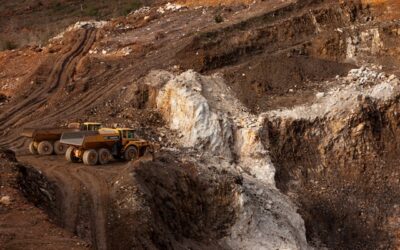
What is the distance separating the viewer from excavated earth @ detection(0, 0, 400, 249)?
1736 cm

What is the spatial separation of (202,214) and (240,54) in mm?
11031

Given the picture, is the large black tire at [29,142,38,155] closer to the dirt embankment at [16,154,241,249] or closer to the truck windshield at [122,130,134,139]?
the dirt embankment at [16,154,241,249]

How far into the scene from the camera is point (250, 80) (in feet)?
86.7

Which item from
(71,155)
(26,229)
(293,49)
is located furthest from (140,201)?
(293,49)

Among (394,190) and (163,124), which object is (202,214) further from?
(394,190)

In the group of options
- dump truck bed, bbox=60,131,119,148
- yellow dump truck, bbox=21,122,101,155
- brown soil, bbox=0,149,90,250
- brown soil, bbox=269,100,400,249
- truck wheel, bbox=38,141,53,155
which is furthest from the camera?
brown soil, bbox=269,100,400,249

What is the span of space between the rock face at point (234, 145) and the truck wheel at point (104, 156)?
3.12 meters

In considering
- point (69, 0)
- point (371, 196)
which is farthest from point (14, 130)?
point (69, 0)

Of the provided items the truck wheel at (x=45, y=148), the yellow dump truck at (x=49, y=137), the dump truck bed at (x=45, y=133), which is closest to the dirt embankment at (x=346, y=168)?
the yellow dump truck at (x=49, y=137)

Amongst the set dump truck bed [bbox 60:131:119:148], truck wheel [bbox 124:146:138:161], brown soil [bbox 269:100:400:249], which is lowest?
brown soil [bbox 269:100:400:249]

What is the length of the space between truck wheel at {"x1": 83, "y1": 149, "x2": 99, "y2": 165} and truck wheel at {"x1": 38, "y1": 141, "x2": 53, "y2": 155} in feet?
7.01

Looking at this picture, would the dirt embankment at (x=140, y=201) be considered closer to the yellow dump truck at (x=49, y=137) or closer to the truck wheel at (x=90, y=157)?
the truck wheel at (x=90, y=157)

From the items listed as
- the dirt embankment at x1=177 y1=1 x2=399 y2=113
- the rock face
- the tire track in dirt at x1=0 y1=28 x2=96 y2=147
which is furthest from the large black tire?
the dirt embankment at x1=177 y1=1 x2=399 y2=113

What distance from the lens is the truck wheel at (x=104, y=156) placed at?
20.5 metres
